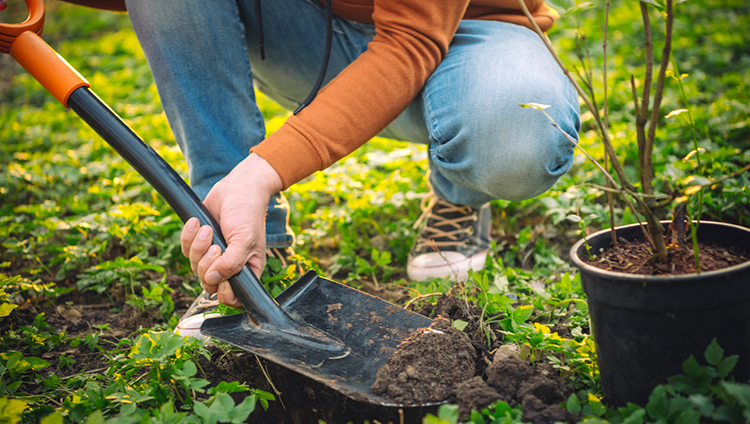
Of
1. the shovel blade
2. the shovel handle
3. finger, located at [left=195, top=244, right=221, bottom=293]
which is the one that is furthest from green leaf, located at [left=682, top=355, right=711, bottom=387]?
the shovel handle

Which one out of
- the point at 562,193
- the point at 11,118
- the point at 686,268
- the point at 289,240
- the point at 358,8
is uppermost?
the point at 11,118

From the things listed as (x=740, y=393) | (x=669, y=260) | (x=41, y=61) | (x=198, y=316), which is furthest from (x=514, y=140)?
(x=41, y=61)

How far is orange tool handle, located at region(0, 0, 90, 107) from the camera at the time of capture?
1257 millimetres

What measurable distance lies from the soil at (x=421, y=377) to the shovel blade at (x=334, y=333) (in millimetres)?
56

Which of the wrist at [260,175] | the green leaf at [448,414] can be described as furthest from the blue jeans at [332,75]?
the green leaf at [448,414]

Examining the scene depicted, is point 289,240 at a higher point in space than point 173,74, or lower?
lower

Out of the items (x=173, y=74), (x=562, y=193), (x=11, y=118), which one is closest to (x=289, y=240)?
(x=173, y=74)

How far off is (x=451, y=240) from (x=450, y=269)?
17 cm

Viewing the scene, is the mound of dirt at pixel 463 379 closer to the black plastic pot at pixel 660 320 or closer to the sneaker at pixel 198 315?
the black plastic pot at pixel 660 320

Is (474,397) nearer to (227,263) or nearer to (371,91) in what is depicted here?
(227,263)

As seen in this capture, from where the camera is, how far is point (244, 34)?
1.52 meters

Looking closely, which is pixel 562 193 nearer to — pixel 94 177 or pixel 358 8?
pixel 358 8

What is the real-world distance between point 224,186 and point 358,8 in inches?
28.2

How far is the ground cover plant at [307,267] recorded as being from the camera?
932mm
